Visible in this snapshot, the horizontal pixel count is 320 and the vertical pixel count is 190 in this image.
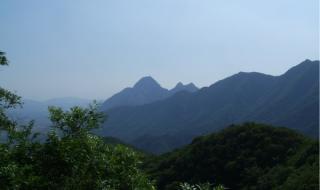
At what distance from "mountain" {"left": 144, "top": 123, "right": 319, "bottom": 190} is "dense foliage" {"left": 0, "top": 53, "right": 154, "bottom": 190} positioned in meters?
60.7

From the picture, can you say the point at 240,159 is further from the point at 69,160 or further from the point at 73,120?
the point at 69,160

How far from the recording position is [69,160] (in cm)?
1042

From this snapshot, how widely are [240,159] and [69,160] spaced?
77.9 m

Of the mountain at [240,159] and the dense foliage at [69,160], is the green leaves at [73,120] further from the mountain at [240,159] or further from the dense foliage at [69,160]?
the mountain at [240,159]

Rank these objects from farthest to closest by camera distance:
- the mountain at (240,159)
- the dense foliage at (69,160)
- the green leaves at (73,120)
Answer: the mountain at (240,159) → the green leaves at (73,120) → the dense foliage at (69,160)

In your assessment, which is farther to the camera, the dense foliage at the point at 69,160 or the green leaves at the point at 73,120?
the green leaves at the point at 73,120

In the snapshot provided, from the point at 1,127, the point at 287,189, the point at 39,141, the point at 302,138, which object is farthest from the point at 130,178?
the point at 302,138

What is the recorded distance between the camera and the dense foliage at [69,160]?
9914 millimetres

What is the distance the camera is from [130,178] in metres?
10.5

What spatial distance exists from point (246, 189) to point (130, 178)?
221ft

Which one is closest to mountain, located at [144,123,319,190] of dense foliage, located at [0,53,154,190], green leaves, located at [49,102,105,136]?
green leaves, located at [49,102,105,136]

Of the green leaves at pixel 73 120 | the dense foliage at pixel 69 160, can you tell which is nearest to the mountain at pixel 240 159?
the green leaves at pixel 73 120

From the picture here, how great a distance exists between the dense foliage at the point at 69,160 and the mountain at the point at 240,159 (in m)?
60.7

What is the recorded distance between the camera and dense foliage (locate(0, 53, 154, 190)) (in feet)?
32.5
